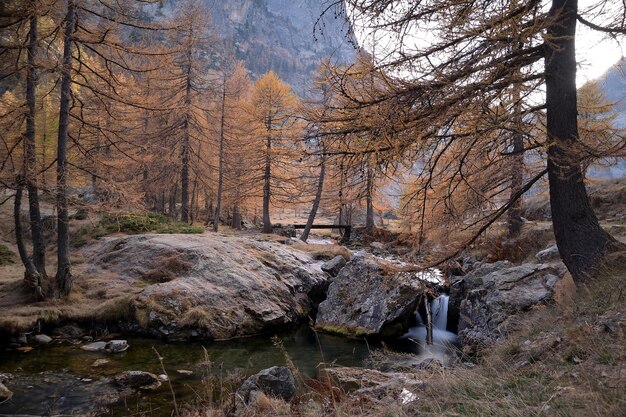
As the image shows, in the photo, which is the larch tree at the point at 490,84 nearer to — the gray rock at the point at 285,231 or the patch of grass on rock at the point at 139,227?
the patch of grass on rock at the point at 139,227

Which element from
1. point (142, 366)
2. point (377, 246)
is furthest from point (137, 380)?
point (377, 246)

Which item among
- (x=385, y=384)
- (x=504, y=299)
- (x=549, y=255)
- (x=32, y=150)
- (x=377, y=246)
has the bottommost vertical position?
(x=385, y=384)

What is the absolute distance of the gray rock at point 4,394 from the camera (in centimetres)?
579

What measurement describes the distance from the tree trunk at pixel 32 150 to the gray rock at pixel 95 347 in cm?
293

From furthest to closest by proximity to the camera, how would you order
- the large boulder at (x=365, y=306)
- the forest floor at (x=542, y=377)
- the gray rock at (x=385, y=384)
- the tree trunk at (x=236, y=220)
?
the tree trunk at (x=236, y=220), the large boulder at (x=365, y=306), the gray rock at (x=385, y=384), the forest floor at (x=542, y=377)

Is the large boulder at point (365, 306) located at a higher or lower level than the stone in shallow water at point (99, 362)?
higher

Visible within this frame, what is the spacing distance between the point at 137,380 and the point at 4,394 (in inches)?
69.4

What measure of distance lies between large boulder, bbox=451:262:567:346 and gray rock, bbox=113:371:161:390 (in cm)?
538

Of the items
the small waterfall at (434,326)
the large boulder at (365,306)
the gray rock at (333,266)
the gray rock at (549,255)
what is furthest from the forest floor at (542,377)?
the gray rock at (333,266)

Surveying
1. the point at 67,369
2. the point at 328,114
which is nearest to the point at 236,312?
the point at 67,369

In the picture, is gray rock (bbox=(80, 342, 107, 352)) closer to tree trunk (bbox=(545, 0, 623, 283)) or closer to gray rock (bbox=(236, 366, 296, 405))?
gray rock (bbox=(236, 366, 296, 405))

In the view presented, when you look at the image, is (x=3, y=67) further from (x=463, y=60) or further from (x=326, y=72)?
(x=463, y=60)

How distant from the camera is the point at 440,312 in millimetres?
11375

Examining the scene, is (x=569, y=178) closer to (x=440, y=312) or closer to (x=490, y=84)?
(x=490, y=84)
